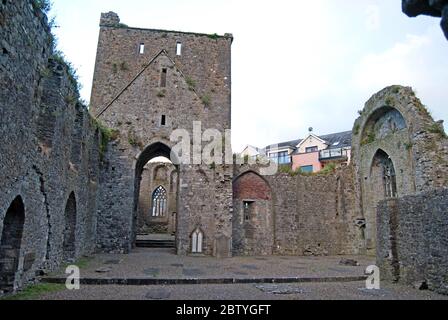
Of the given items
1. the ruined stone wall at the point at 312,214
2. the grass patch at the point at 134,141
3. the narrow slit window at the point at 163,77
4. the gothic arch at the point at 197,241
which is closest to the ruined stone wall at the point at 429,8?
the gothic arch at the point at 197,241

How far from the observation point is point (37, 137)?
845 cm

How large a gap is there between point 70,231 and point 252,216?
9.90 meters

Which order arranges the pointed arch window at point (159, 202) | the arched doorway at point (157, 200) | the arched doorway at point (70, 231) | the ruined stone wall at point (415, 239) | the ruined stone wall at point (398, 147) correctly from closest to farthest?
the ruined stone wall at point (415, 239), the arched doorway at point (70, 231), the ruined stone wall at point (398, 147), the arched doorway at point (157, 200), the pointed arch window at point (159, 202)

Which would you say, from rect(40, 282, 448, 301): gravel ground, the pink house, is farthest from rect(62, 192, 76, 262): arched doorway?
the pink house

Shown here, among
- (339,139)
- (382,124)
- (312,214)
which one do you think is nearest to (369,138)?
(382,124)

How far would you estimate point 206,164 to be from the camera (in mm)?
16375

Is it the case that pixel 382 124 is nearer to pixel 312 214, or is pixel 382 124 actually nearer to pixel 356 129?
pixel 356 129

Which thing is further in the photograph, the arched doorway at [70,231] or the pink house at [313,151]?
the pink house at [313,151]

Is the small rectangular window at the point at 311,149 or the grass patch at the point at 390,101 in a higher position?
the small rectangular window at the point at 311,149

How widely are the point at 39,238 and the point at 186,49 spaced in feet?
60.6

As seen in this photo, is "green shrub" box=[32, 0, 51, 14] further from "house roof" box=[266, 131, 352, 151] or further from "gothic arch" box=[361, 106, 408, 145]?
"house roof" box=[266, 131, 352, 151]

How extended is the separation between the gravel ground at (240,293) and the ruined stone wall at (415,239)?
474 millimetres

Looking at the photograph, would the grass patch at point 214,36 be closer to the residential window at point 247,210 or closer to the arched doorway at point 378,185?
the residential window at point 247,210

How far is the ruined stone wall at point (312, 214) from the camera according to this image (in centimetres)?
1852
